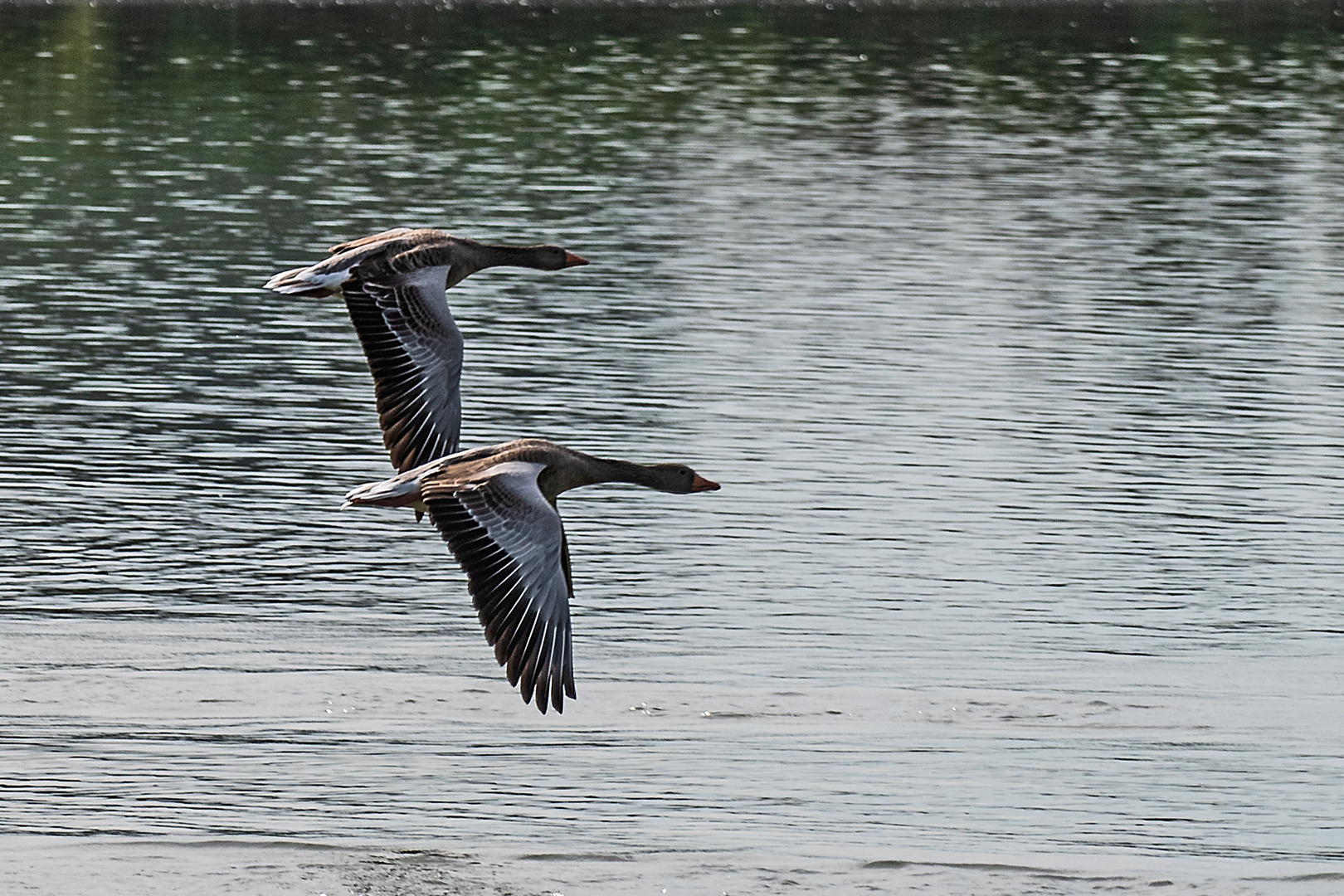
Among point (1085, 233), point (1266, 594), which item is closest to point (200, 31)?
point (1085, 233)

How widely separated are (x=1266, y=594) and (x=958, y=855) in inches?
274

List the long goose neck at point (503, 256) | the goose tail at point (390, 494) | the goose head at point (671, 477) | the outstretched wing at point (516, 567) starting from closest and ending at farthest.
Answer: the outstretched wing at point (516, 567) → the goose tail at point (390, 494) → the goose head at point (671, 477) → the long goose neck at point (503, 256)

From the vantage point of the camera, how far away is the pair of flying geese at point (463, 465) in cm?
1238

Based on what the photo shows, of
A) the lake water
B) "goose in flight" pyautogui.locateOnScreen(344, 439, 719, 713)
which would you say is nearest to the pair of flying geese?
"goose in flight" pyautogui.locateOnScreen(344, 439, 719, 713)

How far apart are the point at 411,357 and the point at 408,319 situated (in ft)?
1.20

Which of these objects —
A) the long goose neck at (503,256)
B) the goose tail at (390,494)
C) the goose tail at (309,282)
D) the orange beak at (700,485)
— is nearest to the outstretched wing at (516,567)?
the goose tail at (390,494)

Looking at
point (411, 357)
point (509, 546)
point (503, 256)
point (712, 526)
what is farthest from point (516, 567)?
point (712, 526)

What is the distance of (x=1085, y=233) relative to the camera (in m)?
42.1

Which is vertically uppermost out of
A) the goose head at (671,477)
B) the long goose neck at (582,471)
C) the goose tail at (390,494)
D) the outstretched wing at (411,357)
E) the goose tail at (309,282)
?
the goose tail at (309,282)

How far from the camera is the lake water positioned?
15914 millimetres

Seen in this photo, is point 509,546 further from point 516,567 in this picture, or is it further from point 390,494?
point 390,494

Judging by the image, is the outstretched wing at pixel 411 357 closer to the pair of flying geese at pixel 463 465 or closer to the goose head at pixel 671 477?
the pair of flying geese at pixel 463 465

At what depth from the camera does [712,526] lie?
23734mm

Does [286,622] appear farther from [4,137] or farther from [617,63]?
[617,63]
